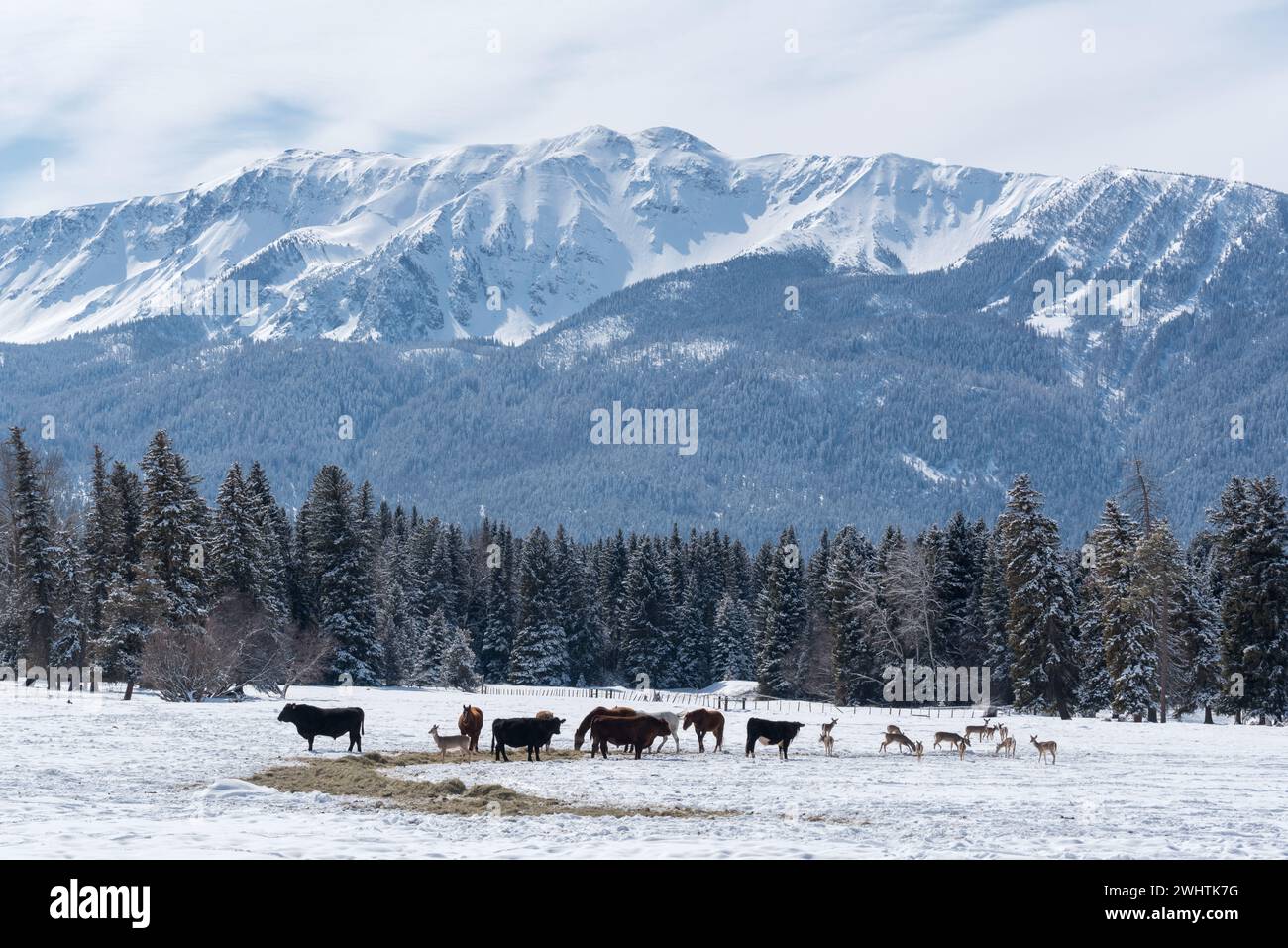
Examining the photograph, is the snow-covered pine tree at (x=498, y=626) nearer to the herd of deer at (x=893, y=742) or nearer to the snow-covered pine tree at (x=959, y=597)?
the snow-covered pine tree at (x=959, y=597)

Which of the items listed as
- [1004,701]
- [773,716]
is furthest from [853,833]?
[1004,701]

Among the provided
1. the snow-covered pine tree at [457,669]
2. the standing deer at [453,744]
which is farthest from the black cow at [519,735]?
the snow-covered pine tree at [457,669]

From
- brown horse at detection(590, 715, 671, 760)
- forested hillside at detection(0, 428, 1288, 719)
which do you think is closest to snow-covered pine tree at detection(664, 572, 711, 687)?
forested hillside at detection(0, 428, 1288, 719)

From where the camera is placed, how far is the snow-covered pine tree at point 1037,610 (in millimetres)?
64188

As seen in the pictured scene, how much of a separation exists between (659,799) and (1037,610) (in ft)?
145

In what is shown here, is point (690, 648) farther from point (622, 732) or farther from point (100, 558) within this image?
point (622, 732)

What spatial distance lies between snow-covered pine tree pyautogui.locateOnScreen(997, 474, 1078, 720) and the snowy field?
2077 centimetres

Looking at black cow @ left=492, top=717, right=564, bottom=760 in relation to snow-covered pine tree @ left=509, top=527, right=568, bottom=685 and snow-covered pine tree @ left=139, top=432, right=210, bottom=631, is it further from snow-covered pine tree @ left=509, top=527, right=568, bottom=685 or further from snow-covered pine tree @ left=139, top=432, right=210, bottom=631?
snow-covered pine tree @ left=509, top=527, right=568, bottom=685

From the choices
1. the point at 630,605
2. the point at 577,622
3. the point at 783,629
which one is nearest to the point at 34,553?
the point at 577,622

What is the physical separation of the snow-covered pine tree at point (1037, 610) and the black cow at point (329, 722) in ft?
127

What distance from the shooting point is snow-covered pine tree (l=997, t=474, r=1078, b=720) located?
64.2 m

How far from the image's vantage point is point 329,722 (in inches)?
1363

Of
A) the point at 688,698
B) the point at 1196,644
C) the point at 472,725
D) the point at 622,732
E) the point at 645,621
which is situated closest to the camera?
the point at 622,732

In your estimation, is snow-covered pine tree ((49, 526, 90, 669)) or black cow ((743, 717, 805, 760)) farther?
snow-covered pine tree ((49, 526, 90, 669))
